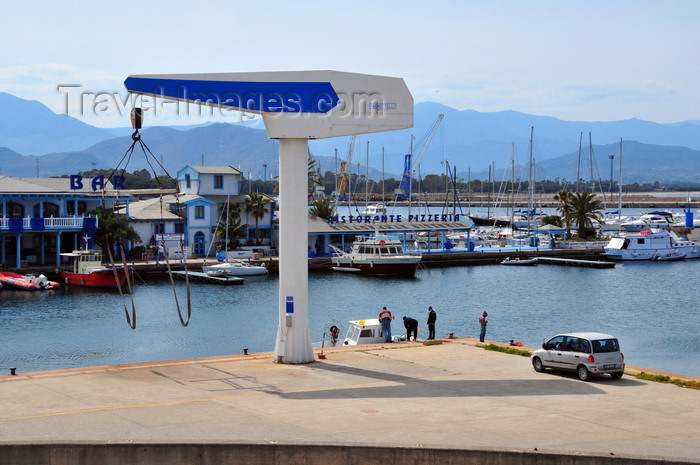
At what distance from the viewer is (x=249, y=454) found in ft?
46.3

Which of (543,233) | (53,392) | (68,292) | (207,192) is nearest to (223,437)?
(53,392)

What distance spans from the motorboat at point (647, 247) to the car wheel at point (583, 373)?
71.7m

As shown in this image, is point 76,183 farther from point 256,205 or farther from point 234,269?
point 256,205

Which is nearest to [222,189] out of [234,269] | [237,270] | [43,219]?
[237,270]

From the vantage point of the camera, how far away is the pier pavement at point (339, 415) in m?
14.1

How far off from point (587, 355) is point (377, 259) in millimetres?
50103

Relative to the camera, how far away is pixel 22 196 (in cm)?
Result: 6206

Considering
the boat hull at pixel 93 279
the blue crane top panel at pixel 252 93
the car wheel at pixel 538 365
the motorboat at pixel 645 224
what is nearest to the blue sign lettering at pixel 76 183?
the boat hull at pixel 93 279

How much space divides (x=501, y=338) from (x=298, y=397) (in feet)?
77.1

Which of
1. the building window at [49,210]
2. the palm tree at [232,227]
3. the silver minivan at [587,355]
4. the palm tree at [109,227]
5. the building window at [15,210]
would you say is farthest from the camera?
the palm tree at [232,227]

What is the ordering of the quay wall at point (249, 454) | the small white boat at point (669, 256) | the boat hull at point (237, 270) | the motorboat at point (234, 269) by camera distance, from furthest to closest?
the small white boat at point (669, 256) < the boat hull at point (237, 270) < the motorboat at point (234, 269) < the quay wall at point (249, 454)

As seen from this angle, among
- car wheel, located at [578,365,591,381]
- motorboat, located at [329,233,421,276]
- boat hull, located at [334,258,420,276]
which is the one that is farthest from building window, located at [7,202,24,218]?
car wheel, located at [578,365,591,381]

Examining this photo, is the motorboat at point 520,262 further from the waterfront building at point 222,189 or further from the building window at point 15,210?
the building window at point 15,210

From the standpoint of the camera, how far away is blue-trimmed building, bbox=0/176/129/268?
61.5 metres
